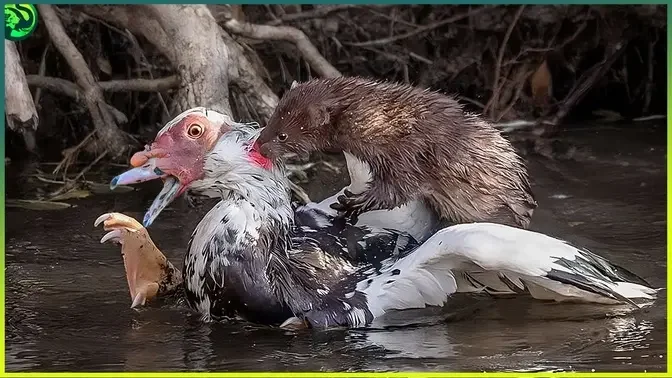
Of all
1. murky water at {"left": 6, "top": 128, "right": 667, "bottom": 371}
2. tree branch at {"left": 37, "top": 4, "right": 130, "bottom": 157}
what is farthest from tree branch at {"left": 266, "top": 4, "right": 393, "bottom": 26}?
murky water at {"left": 6, "top": 128, "right": 667, "bottom": 371}

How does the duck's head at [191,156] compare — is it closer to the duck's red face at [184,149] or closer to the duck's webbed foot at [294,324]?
the duck's red face at [184,149]

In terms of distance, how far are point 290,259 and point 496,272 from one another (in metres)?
0.60

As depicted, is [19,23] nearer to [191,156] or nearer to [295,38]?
[191,156]

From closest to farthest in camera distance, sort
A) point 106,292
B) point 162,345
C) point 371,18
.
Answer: point 162,345, point 106,292, point 371,18

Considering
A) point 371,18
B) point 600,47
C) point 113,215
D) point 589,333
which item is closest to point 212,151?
point 113,215

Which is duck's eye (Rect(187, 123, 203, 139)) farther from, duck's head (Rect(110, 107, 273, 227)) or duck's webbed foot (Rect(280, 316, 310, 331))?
duck's webbed foot (Rect(280, 316, 310, 331))

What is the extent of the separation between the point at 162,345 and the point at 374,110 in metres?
0.94

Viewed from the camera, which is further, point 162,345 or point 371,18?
point 371,18

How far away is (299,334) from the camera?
11.4 ft

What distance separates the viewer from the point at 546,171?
5.68 metres

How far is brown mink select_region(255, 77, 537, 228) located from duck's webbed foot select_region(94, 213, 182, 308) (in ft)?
1.51

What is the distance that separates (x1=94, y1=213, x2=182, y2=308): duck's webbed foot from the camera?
12.3ft

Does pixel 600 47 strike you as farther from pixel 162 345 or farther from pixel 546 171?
pixel 162 345

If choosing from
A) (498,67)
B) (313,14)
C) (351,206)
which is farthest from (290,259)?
(498,67)
